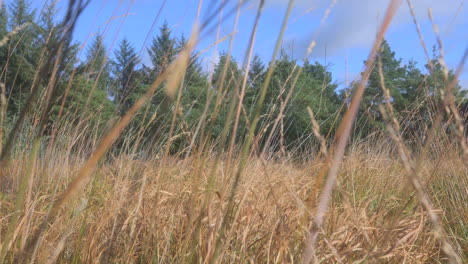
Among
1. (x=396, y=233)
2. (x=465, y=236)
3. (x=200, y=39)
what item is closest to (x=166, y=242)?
(x=396, y=233)

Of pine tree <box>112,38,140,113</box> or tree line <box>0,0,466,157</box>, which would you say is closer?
tree line <box>0,0,466,157</box>

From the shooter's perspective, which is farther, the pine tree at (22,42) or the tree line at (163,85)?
the pine tree at (22,42)

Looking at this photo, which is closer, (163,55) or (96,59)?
(96,59)

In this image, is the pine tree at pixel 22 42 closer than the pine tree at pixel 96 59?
No

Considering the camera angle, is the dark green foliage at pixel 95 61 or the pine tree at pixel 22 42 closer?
the dark green foliage at pixel 95 61

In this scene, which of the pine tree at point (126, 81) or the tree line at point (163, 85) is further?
the pine tree at point (126, 81)

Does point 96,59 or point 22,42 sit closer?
point 96,59

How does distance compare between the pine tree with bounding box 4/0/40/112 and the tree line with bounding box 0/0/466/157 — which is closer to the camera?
the tree line with bounding box 0/0/466/157

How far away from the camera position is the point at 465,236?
1870 millimetres

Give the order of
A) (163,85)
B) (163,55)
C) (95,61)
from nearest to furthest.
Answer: (95,61)
(163,55)
(163,85)

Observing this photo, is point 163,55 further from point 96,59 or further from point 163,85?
point 163,85

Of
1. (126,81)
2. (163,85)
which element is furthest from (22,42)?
(163,85)

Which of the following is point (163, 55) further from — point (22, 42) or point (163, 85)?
point (163, 85)

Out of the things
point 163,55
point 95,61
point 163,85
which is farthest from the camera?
point 163,85
